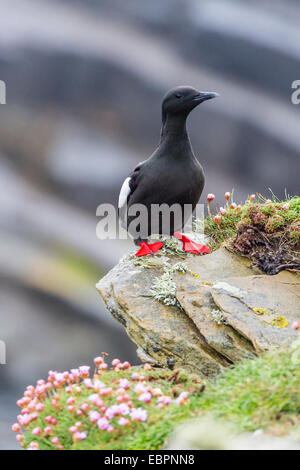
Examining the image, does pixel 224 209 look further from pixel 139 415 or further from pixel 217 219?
pixel 139 415

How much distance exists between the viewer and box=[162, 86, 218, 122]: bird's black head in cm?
504

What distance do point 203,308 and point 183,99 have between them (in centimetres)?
195

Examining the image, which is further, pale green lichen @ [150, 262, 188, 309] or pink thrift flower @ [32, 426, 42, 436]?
pale green lichen @ [150, 262, 188, 309]

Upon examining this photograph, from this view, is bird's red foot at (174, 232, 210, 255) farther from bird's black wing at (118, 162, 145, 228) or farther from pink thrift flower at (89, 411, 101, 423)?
pink thrift flower at (89, 411, 101, 423)

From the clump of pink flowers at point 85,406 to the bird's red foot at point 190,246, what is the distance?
6.42 ft

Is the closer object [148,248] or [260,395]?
[260,395]

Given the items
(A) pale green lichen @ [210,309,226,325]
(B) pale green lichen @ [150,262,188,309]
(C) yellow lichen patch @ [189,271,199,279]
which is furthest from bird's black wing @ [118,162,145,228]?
(A) pale green lichen @ [210,309,226,325]

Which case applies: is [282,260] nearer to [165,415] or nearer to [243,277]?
[243,277]

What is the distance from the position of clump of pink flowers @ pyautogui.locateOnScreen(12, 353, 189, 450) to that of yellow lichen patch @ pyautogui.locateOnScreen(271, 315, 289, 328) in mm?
1289

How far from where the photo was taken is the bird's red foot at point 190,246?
575cm

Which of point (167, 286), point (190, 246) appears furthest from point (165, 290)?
point (190, 246)

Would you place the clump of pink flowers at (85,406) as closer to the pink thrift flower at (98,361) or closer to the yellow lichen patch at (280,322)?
the pink thrift flower at (98,361)

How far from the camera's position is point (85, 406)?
352 cm
